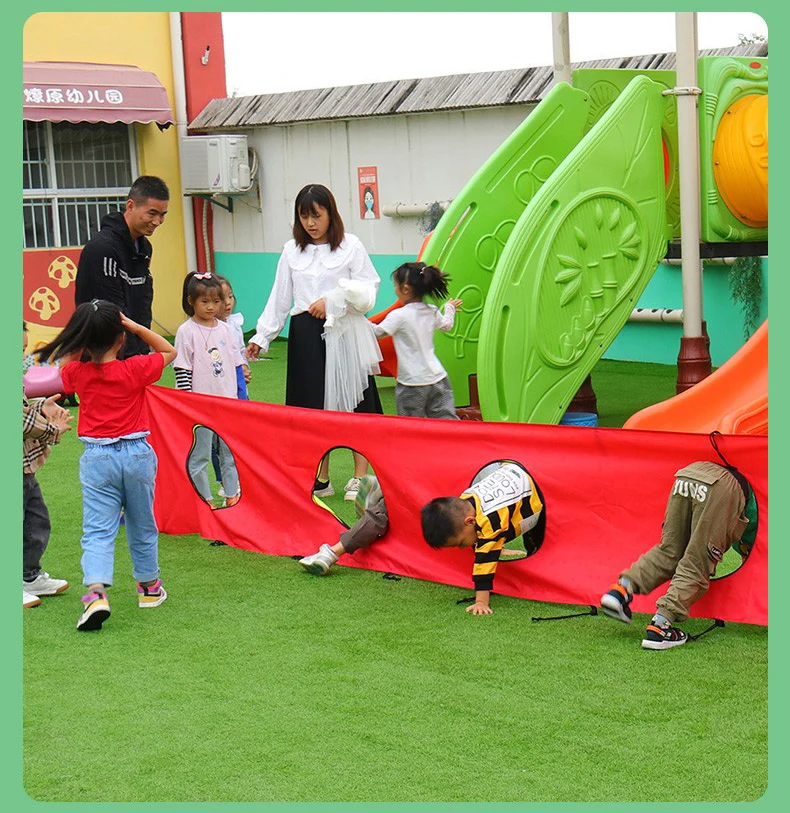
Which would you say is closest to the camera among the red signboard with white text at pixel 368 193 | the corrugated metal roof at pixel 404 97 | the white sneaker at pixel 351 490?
the white sneaker at pixel 351 490

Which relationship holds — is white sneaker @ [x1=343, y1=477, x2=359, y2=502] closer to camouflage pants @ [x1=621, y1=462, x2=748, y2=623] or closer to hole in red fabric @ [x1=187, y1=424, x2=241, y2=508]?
hole in red fabric @ [x1=187, y1=424, x2=241, y2=508]

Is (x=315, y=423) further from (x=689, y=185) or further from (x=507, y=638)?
(x=689, y=185)

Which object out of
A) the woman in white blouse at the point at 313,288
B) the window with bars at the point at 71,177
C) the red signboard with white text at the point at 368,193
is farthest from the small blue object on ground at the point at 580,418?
the window with bars at the point at 71,177

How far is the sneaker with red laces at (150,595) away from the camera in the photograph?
486 centimetres

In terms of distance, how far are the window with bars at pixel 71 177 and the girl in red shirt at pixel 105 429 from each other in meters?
9.92

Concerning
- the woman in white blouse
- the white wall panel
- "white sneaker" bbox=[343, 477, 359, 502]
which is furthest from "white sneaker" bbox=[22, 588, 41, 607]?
the white wall panel

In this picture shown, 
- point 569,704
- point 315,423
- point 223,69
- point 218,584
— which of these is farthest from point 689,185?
point 223,69

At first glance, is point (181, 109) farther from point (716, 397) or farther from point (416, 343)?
point (716, 397)

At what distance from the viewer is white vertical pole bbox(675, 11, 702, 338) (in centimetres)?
710

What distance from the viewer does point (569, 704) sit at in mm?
3688

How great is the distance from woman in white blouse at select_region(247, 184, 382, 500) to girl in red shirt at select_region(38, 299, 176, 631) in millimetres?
1653

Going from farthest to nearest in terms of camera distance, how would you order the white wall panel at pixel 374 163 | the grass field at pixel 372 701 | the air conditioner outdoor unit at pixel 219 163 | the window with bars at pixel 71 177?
the air conditioner outdoor unit at pixel 219 163 → the window with bars at pixel 71 177 → the white wall panel at pixel 374 163 → the grass field at pixel 372 701

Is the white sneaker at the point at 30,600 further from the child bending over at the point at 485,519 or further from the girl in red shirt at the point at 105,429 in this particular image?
the child bending over at the point at 485,519

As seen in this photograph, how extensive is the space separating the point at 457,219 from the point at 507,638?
3732 millimetres
